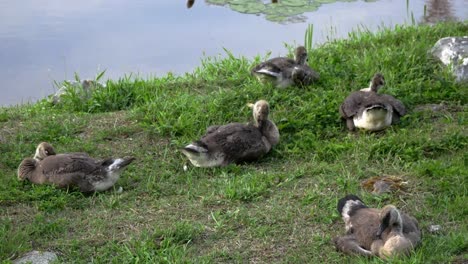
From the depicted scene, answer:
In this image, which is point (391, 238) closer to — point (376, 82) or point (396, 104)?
point (396, 104)

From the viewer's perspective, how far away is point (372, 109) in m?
8.52

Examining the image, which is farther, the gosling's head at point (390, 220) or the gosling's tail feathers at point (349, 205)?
the gosling's tail feathers at point (349, 205)

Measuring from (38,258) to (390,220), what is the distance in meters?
2.71

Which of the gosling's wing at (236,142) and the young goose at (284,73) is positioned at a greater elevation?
the young goose at (284,73)

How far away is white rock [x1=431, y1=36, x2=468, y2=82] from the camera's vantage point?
9875 mm

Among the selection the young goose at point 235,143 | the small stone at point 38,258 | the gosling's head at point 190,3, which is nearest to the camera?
the small stone at point 38,258

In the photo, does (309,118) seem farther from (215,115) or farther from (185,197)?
(185,197)

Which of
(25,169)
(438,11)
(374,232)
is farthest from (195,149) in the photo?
(438,11)

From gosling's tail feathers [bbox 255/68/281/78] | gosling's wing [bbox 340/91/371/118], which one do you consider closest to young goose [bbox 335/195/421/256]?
gosling's wing [bbox 340/91/371/118]

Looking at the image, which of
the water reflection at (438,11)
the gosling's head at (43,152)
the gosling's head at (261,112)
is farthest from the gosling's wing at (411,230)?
the water reflection at (438,11)

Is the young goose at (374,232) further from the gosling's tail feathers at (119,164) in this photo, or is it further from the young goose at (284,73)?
the young goose at (284,73)

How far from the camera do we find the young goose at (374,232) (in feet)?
20.0

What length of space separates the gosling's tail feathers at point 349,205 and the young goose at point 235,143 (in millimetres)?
1685

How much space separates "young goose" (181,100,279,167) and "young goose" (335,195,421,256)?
72.2 inches
